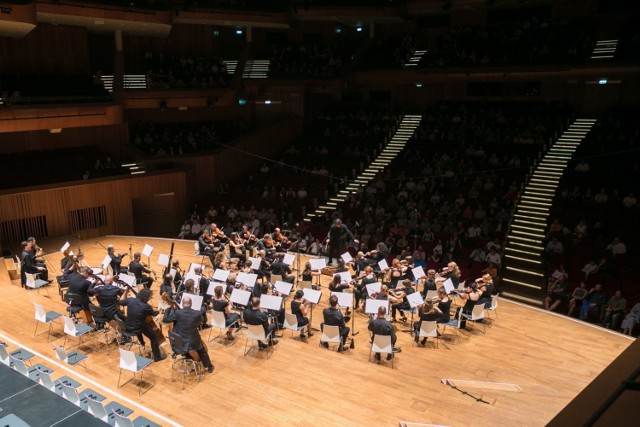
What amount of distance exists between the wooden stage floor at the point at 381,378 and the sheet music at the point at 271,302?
2.47 feet

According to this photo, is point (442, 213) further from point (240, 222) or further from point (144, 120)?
point (144, 120)

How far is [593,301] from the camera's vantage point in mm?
11125

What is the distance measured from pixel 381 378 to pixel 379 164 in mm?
13651

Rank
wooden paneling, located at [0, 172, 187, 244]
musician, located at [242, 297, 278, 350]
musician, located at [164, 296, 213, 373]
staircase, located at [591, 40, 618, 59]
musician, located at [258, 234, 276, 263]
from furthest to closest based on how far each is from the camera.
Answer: staircase, located at [591, 40, 618, 59] → wooden paneling, located at [0, 172, 187, 244] → musician, located at [258, 234, 276, 263] → musician, located at [242, 297, 278, 350] → musician, located at [164, 296, 213, 373]

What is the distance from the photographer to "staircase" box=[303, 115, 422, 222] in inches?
744

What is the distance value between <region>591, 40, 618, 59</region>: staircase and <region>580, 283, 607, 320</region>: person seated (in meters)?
11.0

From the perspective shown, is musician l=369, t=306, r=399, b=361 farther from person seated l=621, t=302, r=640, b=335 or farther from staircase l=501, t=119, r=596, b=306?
staircase l=501, t=119, r=596, b=306

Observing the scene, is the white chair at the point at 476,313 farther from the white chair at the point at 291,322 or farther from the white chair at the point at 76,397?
the white chair at the point at 76,397

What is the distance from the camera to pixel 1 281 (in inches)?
494

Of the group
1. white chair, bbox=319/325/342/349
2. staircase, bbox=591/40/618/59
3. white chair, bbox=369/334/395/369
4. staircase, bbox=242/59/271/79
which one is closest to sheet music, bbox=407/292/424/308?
white chair, bbox=369/334/395/369

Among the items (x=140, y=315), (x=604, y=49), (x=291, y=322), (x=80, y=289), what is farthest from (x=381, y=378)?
(x=604, y=49)

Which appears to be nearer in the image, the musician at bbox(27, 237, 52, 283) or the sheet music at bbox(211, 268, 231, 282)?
the sheet music at bbox(211, 268, 231, 282)

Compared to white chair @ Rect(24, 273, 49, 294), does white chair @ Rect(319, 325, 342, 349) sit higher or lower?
higher

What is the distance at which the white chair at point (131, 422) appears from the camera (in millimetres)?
5843
